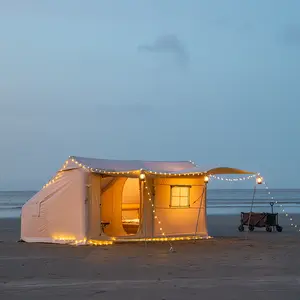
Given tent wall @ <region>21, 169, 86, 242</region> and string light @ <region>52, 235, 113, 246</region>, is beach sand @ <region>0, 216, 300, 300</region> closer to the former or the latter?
string light @ <region>52, 235, 113, 246</region>

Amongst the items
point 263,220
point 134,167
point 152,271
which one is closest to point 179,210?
point 134,167

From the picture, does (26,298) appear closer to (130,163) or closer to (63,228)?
(63,228)

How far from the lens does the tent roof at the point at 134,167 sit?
16961 mm

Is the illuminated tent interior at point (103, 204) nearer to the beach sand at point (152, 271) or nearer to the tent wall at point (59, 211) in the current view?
the tent wall at point (59, 211)

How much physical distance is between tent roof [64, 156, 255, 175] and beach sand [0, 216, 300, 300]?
6.69 ft

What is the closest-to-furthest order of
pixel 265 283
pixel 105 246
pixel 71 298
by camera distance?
1. pixel 71 298
2. pixel 265 283
3. pixel 105 246

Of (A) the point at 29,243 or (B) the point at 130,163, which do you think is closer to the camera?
(A) the point at 29,243

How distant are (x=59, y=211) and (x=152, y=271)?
663cm

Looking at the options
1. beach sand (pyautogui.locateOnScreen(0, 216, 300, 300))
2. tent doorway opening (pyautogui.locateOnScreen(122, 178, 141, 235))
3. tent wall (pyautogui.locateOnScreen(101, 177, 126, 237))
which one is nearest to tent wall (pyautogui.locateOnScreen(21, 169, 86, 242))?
beach sand (pyautogui.locateOnScreen(0, 216, 300, 300))

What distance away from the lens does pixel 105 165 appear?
17.5m

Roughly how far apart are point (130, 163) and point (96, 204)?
6.67 ft

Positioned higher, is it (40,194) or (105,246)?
(40,194)

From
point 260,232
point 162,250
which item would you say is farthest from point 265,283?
point 260,232

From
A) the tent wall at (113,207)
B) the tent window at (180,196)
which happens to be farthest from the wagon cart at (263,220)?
the tent wall at (113,207)
